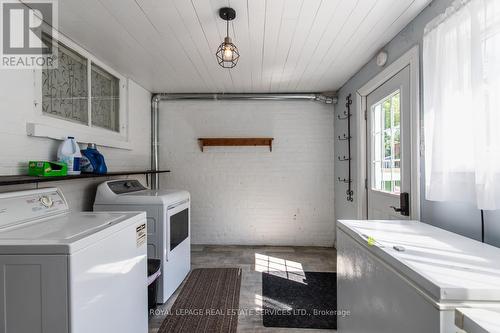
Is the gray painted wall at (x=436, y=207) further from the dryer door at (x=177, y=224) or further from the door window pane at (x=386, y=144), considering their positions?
the dryer door at (x=177, y=224)

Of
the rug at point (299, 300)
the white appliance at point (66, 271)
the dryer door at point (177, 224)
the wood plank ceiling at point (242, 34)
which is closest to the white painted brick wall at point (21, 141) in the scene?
the white appliance at point (66, 271)

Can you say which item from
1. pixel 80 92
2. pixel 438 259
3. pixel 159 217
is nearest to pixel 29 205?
pixel 159 217

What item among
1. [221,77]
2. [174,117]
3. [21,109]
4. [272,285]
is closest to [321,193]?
[272,285]

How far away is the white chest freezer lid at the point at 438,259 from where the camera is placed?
29.5 inches

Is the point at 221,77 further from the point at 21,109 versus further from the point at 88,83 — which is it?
the point at 21,109

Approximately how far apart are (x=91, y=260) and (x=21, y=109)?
4.02ft

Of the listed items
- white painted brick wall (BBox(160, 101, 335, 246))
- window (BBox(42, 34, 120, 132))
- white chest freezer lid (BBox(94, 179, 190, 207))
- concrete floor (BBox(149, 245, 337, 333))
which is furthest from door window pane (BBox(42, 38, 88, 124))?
concrete floor (BBox(149, 245, 337, 333))

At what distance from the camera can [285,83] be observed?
3123 millimetres

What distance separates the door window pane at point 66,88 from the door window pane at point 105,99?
17 cm

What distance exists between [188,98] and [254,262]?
7.64ft

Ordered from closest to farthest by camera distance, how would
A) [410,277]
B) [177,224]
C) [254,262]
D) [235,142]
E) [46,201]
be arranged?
1. [410,277]
2. [46,201]
3. [177,224]
4. [254,262]
5. [235,142]

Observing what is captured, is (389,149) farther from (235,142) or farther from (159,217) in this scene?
(159,217)

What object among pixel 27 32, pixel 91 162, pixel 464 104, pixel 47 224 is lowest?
pixel 47 224

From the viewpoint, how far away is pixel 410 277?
2.89 feet
